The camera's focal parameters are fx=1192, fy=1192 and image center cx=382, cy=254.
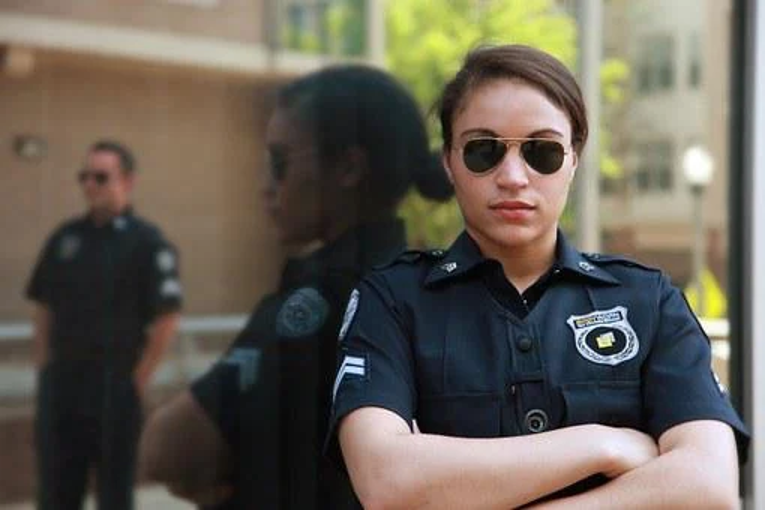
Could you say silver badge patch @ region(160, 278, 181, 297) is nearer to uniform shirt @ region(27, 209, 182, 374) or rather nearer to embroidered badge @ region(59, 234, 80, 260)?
uniform shirt @ region(27, 209, 182, 374)

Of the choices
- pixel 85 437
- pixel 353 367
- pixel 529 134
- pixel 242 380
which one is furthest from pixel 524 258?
pixel 85 437

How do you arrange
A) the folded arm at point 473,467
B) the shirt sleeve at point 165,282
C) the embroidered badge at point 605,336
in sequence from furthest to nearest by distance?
the shirt sleeve at point 165,282 < the embroidered badge at point 605,336 < the folded arm at point 473,467

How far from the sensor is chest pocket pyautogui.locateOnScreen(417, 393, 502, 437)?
1.49m

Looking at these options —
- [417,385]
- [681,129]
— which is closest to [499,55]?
[417,385]

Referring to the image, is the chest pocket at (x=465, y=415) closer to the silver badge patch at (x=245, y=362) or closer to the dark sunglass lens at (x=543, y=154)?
the dark sunglass lens at (x=543, y=154)

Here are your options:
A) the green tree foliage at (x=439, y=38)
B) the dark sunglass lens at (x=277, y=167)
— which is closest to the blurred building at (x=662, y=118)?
the green tree foliage at (x=439, y=38)

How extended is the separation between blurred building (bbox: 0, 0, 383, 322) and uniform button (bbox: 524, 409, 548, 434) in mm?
955

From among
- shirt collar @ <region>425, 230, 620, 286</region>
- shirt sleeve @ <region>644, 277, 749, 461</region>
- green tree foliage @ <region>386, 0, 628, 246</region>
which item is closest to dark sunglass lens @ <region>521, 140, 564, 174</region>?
shirt collar @ <region>425, 230, 620, 286</region>

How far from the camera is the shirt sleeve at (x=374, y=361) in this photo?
1458 mm

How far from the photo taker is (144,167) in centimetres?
228

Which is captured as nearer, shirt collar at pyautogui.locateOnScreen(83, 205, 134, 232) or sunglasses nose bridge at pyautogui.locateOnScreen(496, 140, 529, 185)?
sunglasses nose bridge at pyautogui.locateOnScreen(496, 140, 529, 185)

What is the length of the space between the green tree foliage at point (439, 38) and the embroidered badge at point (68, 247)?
650 mm

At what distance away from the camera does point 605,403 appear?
1.50 meters

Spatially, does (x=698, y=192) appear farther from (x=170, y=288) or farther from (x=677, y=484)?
(x=677, y=484)
